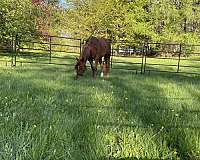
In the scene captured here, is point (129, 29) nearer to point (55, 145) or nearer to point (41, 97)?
point (41, 97)

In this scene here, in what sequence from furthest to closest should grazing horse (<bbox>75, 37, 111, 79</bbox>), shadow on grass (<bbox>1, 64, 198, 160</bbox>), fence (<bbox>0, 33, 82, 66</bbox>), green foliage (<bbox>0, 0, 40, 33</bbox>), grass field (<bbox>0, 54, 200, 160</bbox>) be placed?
green foliage (<bbox>0, 0, 40, 33</bbox>) < fence (<bbox>0, 33, 82, 66</bbox>) < grazing horse (<bbox>75, 37, 111, 79</bbox>) < shadow on grass (<bbox>1, 64, 198, 160</bbox>) < grass field (<bbox>0, 54, 200, 160</bbox>)

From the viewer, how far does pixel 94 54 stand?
42.1 feet

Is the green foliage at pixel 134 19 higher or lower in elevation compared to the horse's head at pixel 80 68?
higher

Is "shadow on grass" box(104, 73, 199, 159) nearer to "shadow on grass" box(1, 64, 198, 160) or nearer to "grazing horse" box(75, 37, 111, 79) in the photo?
"shadow on grass" box(1, 64, 198, 160)

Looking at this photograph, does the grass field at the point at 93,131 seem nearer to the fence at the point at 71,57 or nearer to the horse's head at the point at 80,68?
the horse's head at the point at 80,68

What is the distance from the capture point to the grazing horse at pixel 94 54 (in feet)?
39.0

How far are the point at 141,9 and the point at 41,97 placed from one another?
3323 centimetres

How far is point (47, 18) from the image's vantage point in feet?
117

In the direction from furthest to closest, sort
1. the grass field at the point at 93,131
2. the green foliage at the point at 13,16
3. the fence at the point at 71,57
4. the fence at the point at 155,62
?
the green foliage at the point at 13,16, the fence at the point at 155,62, the fence at the point at 71,57, the grass field at the point at 93,131

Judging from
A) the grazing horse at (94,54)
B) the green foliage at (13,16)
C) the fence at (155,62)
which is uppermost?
the green foliage at (13,16)

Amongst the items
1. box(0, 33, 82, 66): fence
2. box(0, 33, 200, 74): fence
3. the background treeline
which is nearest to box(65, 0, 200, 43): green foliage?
the background treeline

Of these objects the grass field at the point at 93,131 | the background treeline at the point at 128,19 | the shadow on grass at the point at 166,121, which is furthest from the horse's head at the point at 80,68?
the background treeline at the point at 128,19

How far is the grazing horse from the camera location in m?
11.9

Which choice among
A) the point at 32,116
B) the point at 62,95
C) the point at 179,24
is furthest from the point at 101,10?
the point at 32,116
